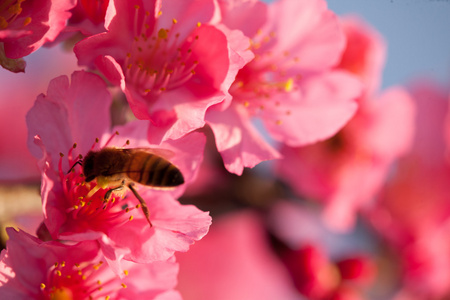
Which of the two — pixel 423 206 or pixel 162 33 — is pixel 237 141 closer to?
pixel 162 33

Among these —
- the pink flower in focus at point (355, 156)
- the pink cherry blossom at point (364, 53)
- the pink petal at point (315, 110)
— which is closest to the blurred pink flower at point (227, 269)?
the pink flower in focus at point (355, 156)

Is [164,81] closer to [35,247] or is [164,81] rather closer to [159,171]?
[159,171]

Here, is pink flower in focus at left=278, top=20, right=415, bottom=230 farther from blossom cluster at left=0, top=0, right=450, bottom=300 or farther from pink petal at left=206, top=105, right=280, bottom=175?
pink petal at left=206, top=105, right=280, bottom=175

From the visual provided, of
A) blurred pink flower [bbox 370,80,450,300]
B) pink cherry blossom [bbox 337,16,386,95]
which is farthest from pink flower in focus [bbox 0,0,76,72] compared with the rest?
blurred pink flower [bbox 370,80,450,300]

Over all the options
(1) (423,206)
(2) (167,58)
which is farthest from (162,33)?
(1) (423,206)

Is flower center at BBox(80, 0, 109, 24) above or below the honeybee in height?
above

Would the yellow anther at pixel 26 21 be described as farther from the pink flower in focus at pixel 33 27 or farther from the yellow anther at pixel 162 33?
the yellow anther at pixel 162 33
